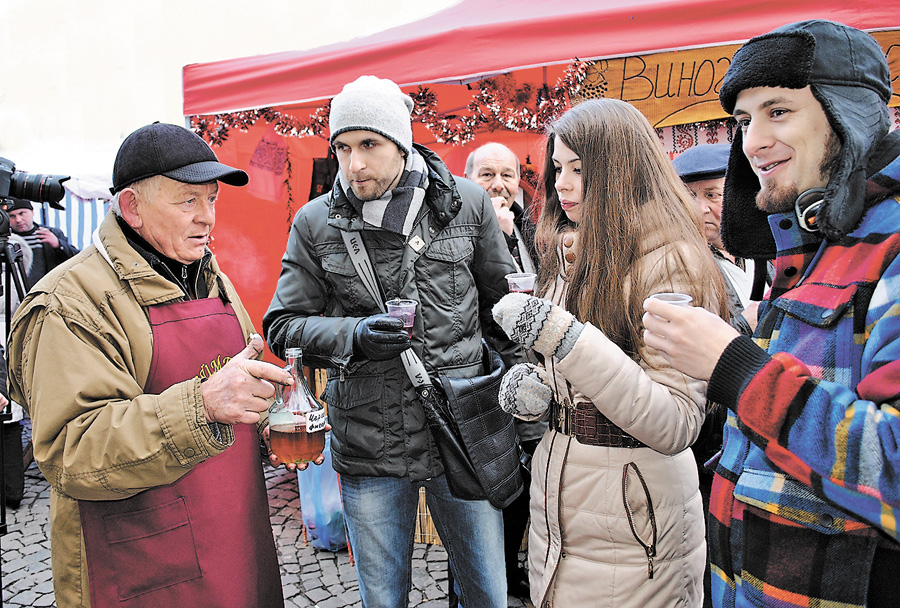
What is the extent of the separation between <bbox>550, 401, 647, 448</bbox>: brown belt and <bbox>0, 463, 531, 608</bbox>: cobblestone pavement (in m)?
2.03

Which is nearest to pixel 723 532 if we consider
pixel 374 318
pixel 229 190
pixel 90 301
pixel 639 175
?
pixel 639 175

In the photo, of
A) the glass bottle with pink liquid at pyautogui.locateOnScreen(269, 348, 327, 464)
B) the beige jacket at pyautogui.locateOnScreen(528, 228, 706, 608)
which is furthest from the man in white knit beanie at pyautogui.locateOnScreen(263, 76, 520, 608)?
the beige jacket at pyautogui.locateOnScreen(528, 228, 706, 608)

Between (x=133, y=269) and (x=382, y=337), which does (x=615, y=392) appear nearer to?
(x=382, y=337)

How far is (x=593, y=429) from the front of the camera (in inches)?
71.6

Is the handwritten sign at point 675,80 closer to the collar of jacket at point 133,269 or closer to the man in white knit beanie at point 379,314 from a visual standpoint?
the man in white knit beanie at point 379,314

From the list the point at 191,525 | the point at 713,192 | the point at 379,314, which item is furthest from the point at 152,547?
the point at 713,192

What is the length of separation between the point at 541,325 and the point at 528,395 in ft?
1.35

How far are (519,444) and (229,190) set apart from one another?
3.48 m

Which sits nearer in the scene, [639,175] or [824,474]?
[824,474]

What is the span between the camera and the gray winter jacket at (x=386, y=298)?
2.32 meters

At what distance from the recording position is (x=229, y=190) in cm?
488

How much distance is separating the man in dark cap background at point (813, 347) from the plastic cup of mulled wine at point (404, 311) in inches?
38.7

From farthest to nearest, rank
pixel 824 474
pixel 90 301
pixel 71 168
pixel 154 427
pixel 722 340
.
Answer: pixel 71 168
pixel 90 301
pixel 154 427
pixel 722 340
pixel 824 474

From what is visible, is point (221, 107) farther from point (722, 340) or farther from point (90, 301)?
point (722, 340)
